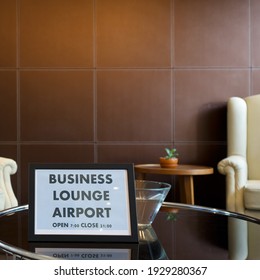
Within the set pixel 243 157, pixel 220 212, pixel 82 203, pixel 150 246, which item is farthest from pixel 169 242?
pixel 243 157

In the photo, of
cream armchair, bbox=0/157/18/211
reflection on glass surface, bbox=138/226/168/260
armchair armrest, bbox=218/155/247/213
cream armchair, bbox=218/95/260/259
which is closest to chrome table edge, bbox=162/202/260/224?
reflection on glass surface, bbox=138/226/168/260

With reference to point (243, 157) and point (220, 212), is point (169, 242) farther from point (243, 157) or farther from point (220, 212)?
point (243, 157)

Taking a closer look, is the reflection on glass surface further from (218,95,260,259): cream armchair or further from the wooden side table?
the wooden side table

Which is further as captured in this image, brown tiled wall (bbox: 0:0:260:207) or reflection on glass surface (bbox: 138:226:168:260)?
brown tiled wall (bbox: 0:0:260:207)

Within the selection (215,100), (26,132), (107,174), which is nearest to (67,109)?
(26,132)

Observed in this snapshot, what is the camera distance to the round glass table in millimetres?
910

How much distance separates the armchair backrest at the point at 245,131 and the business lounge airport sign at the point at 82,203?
2.49m

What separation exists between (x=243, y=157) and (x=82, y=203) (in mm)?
2573

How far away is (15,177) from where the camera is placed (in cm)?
373

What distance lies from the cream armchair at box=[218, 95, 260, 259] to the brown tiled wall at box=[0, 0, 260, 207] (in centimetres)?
31

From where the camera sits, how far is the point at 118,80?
3.71 meters
